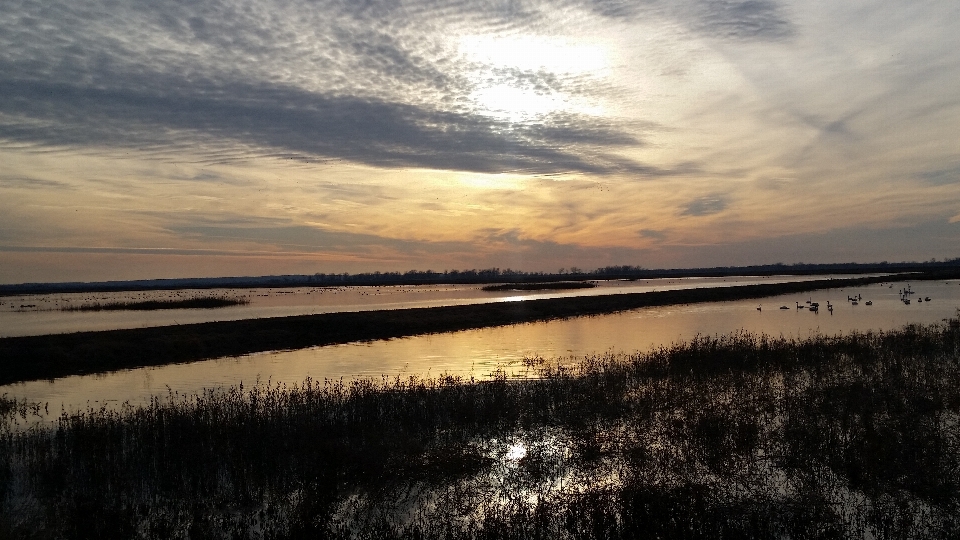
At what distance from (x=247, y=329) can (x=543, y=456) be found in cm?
2890

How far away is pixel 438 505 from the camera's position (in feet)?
32.7

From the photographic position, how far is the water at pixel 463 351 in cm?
2255

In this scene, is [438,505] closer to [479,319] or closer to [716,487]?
[716,487]

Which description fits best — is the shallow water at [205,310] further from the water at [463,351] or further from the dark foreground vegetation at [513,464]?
the dark foreground vegetation at [513,464]

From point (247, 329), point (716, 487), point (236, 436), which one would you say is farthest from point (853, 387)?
point (247, 329)

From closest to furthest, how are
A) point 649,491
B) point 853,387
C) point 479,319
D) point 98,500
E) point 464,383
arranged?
point 649,491, point 98,500, point 853,387, point 464,383, point 479,319

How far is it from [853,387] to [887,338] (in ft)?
40.5

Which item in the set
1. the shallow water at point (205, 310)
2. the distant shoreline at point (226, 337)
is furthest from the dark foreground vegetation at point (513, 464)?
the shallow water at point (205, 310)

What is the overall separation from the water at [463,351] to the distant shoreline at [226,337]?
7.74 ft

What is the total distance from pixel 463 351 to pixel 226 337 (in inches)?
541

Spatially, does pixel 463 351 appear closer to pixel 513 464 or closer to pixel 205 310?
pixel 513 464

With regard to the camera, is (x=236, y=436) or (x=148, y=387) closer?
(x=236, y=436)

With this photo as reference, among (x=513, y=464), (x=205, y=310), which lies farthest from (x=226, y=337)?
(x=205, y=310)

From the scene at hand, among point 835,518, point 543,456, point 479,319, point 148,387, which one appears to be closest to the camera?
point 835,518
